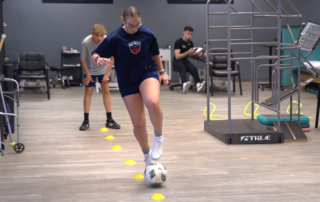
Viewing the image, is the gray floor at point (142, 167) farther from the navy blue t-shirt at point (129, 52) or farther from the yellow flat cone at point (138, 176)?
the navy blue t-shirt at point (129, 52)

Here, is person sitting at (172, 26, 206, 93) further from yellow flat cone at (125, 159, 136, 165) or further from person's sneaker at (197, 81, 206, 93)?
yellow flat cone at (125, 159, 136, 165)

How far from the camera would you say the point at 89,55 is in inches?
201

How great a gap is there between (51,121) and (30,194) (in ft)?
9.86

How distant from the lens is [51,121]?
19.1 feet

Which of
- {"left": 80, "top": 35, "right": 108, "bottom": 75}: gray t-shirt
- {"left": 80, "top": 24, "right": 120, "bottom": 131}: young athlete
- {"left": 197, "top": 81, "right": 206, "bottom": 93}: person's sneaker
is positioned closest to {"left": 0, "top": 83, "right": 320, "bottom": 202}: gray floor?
{"left": 80, "top": 24, "right": 120, "bottom": 131}: young athlete

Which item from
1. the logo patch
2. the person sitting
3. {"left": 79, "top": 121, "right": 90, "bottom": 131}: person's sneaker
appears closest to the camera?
the logo patch

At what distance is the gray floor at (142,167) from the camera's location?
2.91 meters

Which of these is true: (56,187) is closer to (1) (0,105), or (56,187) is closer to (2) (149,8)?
(1) (0,105)

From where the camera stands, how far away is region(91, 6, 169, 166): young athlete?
2916mm

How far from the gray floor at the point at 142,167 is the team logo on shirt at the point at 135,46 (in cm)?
104

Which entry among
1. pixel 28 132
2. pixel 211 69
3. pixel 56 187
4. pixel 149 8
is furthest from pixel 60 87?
pixel 56 187

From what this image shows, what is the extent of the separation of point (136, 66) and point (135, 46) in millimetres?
152

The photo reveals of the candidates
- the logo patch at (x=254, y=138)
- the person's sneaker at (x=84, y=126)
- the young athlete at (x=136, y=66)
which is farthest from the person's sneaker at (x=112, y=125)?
the young athlete at (x=136, y=66)

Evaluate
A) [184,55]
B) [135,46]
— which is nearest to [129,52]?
[135,46]
